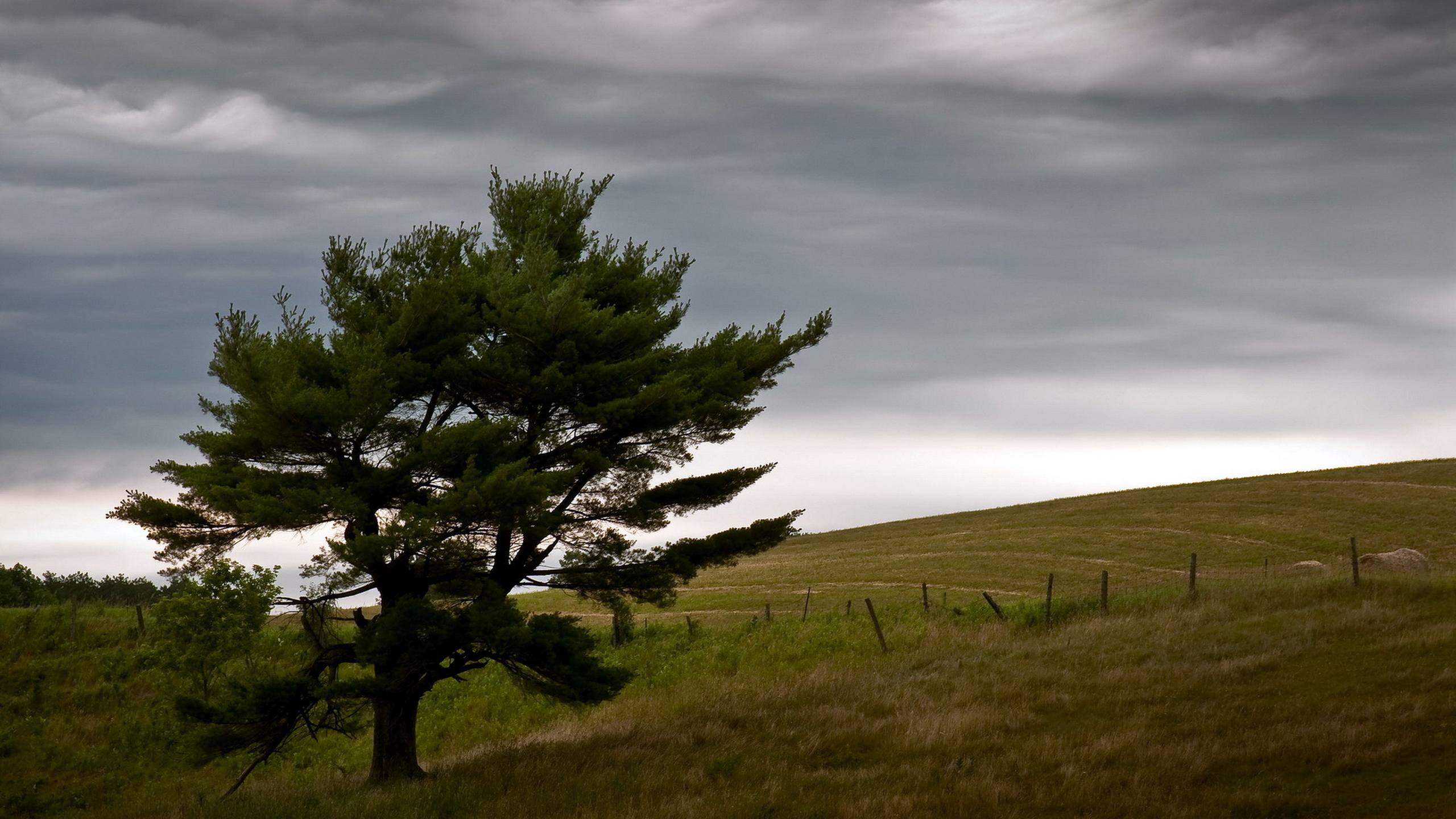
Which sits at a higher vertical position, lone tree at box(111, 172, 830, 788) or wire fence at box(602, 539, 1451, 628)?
lone tree at box(111, 172, 830, 788)

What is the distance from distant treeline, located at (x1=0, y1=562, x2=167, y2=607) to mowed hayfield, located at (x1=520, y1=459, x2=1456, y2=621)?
28.7m

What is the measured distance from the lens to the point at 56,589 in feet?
251

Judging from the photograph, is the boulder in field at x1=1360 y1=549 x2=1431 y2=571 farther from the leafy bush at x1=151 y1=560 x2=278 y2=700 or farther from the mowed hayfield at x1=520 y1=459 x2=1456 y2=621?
the leafy bush at x1=151 y1=560 x2=278 y2=700

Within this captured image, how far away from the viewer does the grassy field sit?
47.5ft

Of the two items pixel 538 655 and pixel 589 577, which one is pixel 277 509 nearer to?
pixel 538 655

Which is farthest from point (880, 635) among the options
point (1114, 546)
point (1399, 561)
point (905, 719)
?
point (1114, 546)

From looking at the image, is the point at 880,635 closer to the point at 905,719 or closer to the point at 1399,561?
the point at 905,719

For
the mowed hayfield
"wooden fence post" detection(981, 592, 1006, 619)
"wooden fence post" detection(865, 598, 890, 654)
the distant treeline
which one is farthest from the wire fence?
the distant treeline

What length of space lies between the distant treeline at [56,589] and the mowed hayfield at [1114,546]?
94.2ft

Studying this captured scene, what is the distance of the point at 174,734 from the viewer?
28328 mm

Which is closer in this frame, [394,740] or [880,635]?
[394,740]

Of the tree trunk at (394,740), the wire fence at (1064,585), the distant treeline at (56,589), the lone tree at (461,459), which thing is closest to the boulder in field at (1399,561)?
the wire fence at (1064,585)

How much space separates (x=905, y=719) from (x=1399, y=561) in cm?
2863

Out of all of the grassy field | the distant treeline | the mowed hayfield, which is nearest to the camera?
the grassy field
